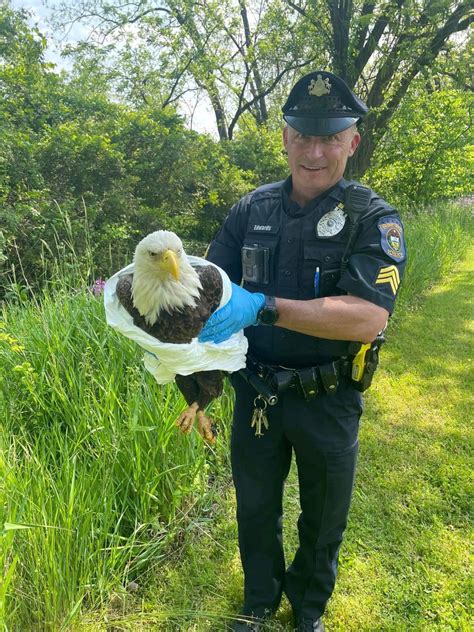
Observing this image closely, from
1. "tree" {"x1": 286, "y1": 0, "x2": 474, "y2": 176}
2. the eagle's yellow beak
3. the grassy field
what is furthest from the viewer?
"tree" {"x1": 286, "y1": 0, "x2": 474, "y2": 176}

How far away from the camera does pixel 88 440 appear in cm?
249

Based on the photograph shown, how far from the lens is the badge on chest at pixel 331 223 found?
1.77 meters

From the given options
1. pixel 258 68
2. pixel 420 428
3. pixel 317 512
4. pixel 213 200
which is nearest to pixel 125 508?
pixel 317 512

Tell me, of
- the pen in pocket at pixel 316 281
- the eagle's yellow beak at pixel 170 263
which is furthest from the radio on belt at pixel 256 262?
the eagle's yellow beak at pixel 170 263

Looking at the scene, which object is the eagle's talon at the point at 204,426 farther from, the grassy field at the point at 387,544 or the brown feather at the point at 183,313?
the grassy field at the point at 387,544

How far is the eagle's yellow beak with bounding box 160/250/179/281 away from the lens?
1348 mm

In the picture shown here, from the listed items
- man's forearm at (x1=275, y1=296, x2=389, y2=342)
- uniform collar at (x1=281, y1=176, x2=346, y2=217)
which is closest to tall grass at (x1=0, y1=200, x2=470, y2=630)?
man's forearm at (x1=275, y1=296, x2=389, y2=342)

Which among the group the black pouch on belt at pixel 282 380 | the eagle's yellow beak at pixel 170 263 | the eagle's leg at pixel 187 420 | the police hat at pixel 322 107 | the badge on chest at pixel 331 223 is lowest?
the eagle's leg at pixel 187 420

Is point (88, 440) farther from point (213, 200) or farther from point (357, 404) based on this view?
point (213, 200)

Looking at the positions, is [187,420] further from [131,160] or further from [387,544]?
[131,160]

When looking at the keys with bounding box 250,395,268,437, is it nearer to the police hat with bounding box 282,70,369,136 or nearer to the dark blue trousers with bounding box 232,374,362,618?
the dark blue trousers with bounding box 232,374,362,618

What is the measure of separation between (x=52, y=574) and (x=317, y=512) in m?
1.19

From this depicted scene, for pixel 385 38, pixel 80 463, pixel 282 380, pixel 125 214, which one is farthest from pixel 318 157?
pixel 385 38

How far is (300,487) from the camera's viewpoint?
6.83 feet
